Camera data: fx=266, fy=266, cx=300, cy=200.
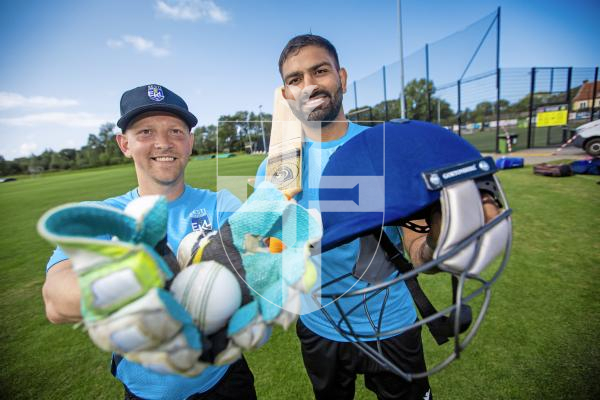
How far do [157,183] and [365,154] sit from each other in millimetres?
1215

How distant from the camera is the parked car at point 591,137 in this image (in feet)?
28.5

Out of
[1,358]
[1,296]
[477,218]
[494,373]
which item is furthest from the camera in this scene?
[1,296]

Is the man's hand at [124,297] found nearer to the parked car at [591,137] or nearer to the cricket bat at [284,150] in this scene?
the cricket bat at [284,150]

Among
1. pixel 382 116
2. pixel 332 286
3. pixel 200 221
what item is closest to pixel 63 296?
pixel 200 221

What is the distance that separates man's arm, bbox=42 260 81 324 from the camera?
809mm

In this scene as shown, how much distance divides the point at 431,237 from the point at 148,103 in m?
1.52

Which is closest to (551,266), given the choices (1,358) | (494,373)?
(494,373)

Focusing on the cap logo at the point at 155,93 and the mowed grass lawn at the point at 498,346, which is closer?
the cap logo at the point at 155,93

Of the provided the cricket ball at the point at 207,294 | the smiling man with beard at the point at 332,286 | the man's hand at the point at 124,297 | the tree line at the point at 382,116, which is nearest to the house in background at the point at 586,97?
the tree line at the point at 382,116

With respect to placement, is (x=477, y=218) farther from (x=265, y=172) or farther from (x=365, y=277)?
(x=265, y=172)

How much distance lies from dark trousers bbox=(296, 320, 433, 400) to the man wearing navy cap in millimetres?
426

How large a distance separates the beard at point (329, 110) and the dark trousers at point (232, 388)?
1.47m

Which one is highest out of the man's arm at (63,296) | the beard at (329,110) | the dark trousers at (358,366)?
the beard at (329,110)

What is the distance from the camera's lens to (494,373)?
2.06 metres
